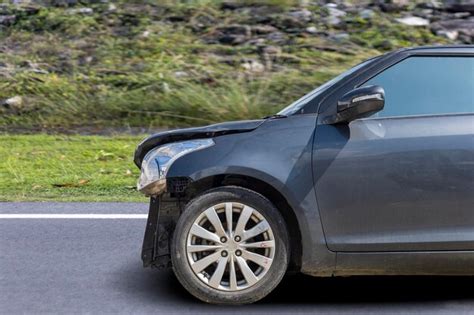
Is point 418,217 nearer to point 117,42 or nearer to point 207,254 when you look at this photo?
point 207,254

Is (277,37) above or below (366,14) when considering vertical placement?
below

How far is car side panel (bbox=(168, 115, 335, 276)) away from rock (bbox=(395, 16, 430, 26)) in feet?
35.4

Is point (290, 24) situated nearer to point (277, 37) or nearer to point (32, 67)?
point (277, 37)

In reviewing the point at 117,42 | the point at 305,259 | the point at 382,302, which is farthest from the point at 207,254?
the point at 117,42

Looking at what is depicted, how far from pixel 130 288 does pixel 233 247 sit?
0.92m

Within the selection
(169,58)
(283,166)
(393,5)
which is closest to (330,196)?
(283,166)

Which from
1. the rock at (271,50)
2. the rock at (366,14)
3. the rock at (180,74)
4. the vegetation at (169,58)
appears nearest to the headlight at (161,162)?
the vegetation at (169,58)

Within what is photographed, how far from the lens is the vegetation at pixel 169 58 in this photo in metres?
13.9

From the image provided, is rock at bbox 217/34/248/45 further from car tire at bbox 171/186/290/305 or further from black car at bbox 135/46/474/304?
car tire at bbox 171/186/290/305

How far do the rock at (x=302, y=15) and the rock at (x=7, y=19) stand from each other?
4841mm

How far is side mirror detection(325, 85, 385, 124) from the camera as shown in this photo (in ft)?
18.5

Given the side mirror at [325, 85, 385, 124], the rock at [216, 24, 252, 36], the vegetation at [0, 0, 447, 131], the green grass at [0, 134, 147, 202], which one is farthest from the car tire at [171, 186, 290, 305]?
the rock at [216, 24, 252, 36]

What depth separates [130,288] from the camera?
630 cm

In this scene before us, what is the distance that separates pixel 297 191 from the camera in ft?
18.8
